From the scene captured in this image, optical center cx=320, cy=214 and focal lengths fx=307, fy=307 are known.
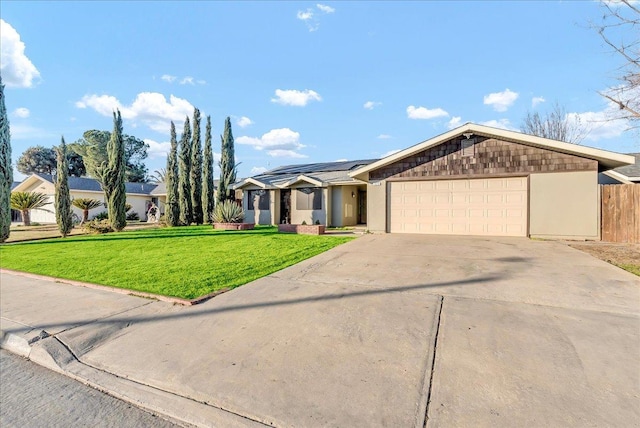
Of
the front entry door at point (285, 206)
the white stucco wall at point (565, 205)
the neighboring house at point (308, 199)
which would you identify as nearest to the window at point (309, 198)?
the neighboring house at point (308, 199)

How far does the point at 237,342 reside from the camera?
3293mm

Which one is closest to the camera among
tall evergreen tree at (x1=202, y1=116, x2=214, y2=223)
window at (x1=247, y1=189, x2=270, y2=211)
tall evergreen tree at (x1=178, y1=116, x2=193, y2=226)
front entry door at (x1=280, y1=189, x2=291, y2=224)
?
front entry door at (x1=280, y1=189, x2=291, y2=224)

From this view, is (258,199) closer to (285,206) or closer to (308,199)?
(285,206)

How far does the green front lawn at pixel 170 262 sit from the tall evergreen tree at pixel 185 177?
999 cm

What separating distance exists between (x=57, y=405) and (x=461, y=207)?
12034 millimetres

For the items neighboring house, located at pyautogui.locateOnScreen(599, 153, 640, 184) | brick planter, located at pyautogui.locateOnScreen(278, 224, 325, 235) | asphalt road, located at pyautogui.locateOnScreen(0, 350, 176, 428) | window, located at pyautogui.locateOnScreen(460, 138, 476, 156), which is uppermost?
window, located at pyautogui.locateOnScreen(460, 138, 476, 156)

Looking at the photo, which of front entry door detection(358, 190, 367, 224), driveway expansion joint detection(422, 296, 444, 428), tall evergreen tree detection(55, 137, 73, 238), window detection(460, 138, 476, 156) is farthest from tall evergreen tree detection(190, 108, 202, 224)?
driveway expansion joint detection(422, 296, 444, 428)

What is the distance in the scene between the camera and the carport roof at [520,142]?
381 inches

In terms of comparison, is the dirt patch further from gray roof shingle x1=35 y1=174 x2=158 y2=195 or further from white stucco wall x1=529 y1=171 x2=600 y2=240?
gray roof shingle x1=35 y1=174 x2=158 y2=195

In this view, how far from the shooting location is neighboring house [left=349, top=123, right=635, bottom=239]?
33.5 feet

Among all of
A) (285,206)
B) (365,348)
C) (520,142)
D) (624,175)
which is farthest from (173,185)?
(624,175)

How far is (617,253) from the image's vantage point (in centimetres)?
761

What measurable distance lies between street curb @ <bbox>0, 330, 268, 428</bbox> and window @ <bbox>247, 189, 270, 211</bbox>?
15.3 metres

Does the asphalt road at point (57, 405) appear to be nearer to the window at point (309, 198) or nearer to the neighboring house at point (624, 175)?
the window at point (309, 198)
